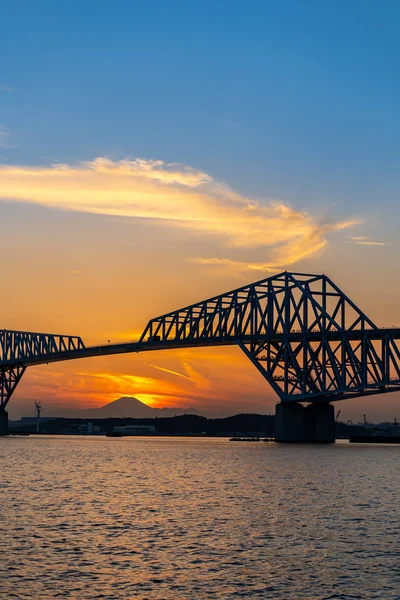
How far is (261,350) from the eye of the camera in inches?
6880

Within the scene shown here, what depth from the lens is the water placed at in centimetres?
3362

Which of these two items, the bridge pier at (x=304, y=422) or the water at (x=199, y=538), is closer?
the water at (x=199, y=538)

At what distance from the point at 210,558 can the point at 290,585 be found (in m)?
6.06

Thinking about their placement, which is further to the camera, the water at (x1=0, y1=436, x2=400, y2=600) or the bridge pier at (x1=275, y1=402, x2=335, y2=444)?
the bridge pier at (x1=275, y1=402, x2=335, y2=444)

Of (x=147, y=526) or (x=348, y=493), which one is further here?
(x=348, y=493)

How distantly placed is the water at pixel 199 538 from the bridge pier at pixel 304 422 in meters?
82.0

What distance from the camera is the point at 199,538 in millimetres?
44844

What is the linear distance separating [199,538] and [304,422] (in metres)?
123

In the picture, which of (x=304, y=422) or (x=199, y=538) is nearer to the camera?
(x=199, y=538)

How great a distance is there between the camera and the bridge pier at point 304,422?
166m

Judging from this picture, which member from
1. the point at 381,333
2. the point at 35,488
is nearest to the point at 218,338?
the point at 381,333

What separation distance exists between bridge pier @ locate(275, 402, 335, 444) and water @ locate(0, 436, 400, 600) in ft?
269

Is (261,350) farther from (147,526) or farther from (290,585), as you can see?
(290,585)

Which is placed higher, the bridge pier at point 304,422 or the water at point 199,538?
the bridge pier at point 304,422
